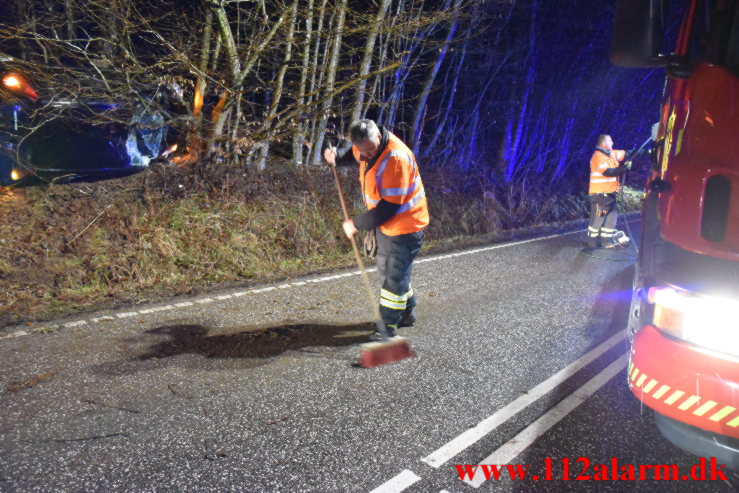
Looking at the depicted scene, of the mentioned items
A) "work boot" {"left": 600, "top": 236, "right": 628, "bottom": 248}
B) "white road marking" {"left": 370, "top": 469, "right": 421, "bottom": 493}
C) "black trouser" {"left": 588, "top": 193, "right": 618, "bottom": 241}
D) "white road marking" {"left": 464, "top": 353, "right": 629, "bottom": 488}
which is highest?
"white road marking" {"left": 370, "top": 469, "right": 421, "bottom": 493}

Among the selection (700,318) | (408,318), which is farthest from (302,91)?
(700,318)

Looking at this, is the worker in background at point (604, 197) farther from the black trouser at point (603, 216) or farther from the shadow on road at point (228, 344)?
the shadow on road at point (228, 344)

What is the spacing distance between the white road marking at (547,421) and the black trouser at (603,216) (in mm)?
4976

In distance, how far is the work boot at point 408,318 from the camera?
4.54 m

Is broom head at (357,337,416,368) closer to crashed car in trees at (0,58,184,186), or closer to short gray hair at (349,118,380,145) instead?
short gray hair at (349,118,380,145)

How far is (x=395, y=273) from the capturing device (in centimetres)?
412

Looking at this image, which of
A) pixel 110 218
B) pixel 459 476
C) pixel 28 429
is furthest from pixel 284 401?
pixel 110 218

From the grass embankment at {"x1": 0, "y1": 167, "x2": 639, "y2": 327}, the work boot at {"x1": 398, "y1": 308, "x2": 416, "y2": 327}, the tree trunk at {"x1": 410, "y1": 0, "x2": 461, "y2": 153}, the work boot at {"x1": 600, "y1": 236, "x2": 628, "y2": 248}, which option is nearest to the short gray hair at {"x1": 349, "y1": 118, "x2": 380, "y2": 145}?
the work boot at {"x1": 398, "y1": 308, "x2": 416, "y2": 327}

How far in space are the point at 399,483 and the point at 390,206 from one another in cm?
218

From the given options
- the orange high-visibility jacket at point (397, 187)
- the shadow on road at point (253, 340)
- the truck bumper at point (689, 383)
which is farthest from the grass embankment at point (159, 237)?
the truck bumper at point (689, 383)

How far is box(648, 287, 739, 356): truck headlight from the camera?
2.08m

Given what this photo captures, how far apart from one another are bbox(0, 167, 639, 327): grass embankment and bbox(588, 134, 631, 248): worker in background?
2579 mm

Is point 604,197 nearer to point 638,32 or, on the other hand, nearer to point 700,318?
point 638,32

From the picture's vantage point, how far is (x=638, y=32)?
252 cm
